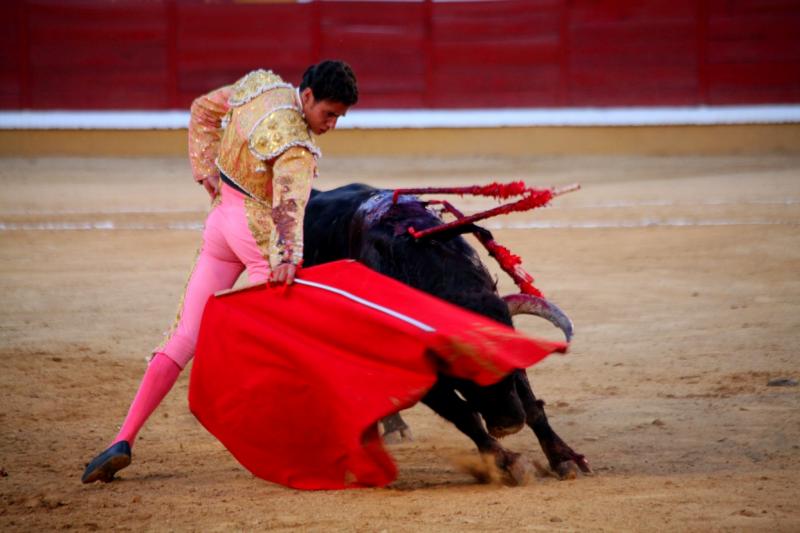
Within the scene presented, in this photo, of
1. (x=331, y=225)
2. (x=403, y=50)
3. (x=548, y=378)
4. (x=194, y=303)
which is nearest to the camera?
(x=194, y=303)

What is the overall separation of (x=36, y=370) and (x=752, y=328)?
258 centimetres

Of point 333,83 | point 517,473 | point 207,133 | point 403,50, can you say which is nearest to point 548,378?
point 517,473

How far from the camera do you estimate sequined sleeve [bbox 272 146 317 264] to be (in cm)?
297

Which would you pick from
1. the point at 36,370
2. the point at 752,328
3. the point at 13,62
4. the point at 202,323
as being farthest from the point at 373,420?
the point at 13,62

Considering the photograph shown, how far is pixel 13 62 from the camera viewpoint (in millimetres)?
11391

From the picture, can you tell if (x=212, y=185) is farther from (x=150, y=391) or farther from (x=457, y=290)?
(x=457, y=290)

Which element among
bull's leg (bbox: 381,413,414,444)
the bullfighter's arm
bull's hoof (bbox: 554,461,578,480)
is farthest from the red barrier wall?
bull's hoof (bbox: 554,461,578,480)

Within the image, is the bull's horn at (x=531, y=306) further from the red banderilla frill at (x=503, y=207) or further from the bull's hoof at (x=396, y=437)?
the bull's hoof at (x=396, y=437)

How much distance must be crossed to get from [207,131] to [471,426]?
100 cm

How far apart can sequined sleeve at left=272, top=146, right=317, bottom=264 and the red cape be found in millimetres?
121

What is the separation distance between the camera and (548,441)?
3.23 metres

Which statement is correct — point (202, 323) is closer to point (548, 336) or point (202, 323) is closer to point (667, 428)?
point (667, 428)

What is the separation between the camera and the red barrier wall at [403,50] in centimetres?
1124

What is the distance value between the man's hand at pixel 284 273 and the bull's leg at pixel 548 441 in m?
0.62
